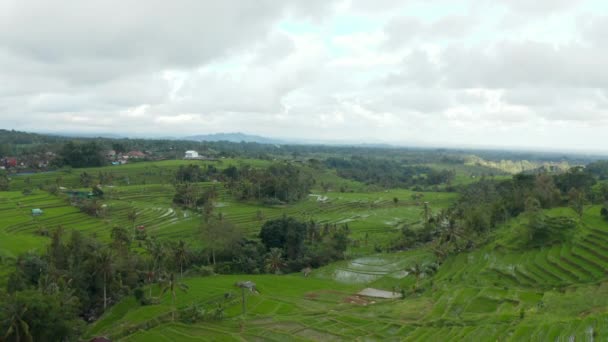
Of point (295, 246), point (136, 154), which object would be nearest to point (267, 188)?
point (295, 246)

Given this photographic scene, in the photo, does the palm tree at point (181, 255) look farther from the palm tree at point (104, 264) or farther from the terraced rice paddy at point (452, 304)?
the palm tree at point (104, 264)

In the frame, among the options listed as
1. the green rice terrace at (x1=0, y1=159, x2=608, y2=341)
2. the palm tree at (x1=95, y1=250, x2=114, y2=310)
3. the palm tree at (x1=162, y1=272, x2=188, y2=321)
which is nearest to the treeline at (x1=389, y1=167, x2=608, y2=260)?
the green rice terrace at (x1=0, y1=159, x2=608, y2=341)

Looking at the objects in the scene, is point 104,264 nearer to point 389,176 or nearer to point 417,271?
point 417,271

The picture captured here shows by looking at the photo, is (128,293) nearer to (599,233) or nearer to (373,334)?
(373,334)

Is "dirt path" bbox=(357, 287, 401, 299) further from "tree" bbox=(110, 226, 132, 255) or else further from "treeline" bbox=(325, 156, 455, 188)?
"treeline" bbox=(325, 156, 455, 188)

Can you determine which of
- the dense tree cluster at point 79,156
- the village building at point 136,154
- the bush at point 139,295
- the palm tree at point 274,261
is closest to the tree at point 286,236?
the palm tree at point 274,261
